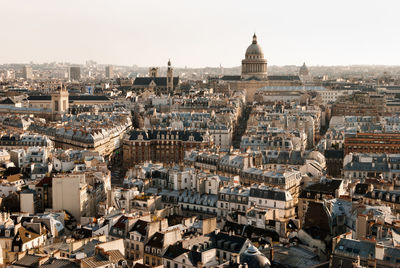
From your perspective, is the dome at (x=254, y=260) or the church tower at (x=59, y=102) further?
the church tower at (x=59, y=102)

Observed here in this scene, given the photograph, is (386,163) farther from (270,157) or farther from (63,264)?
(63,264)

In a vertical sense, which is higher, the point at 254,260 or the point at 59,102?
the point at 59,102

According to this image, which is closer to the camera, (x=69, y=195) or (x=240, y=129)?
(x=69, y=195)

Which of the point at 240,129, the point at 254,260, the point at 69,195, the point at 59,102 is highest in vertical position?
the point at 59,102

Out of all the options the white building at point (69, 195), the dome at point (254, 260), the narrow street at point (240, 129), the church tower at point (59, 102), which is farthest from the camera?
the church tower at point (59, 102)

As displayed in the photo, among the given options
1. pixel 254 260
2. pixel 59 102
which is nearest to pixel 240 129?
pixel 59 102

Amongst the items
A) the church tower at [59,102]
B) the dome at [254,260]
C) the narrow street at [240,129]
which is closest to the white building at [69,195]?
the dome at [254,260]

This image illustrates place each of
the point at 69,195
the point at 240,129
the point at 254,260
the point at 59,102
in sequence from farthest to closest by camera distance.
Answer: the point at 59,102
the point at 240,129
the point at 69,195
the point at 254,260

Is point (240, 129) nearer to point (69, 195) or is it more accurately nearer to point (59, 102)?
point (59, 102)

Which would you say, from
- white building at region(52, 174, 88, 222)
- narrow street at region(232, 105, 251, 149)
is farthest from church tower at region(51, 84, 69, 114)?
white building at region(52, 174, 88, 222)

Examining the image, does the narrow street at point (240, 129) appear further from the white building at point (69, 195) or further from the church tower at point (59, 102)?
the white building at point (69, 195)

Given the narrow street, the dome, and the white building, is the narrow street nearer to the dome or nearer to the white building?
the white building

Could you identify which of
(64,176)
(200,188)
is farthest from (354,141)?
(64,176)
